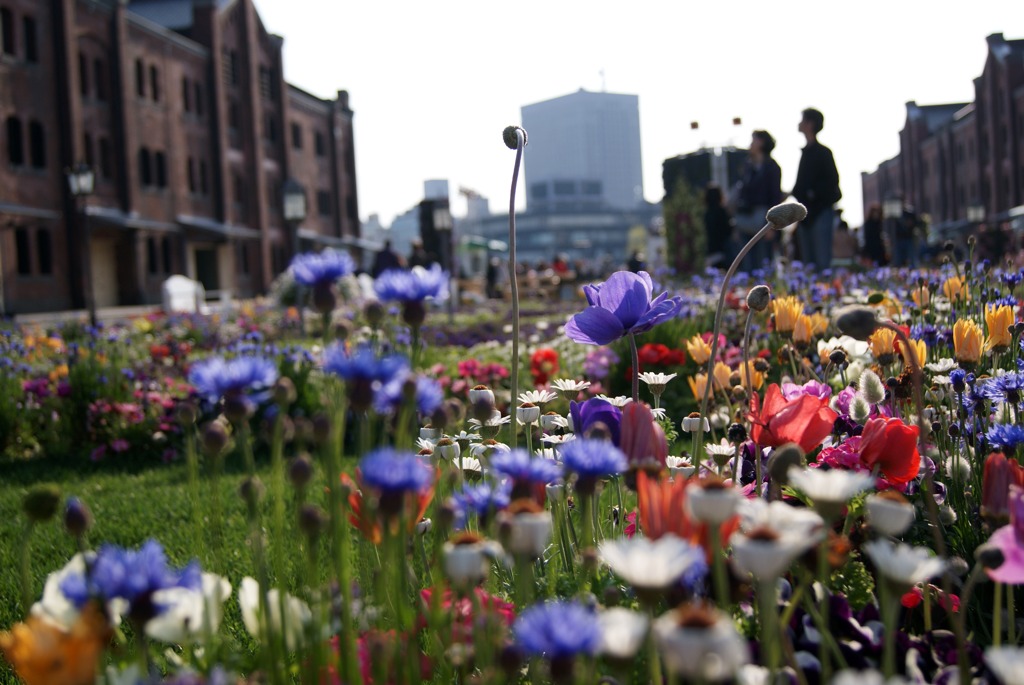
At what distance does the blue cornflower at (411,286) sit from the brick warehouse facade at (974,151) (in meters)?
31.9

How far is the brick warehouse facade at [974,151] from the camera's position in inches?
1505

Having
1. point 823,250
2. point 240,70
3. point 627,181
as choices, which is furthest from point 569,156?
point 823,250

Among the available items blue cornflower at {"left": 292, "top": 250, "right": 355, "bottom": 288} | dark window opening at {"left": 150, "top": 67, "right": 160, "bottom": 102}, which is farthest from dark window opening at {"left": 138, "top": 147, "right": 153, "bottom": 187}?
blue cornflower at {"left": 292, "top": 250, "right": 355, "bottom": 288}

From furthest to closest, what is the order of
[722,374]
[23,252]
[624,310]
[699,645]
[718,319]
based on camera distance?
[23,252], [722,374], [624,310], [718,319], [699,645]

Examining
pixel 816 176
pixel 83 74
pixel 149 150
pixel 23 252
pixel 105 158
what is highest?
pixel 83 74

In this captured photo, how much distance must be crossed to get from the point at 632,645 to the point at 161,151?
28791mm

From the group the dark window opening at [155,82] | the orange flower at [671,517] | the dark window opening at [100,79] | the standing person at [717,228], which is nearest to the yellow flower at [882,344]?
the orange flower at [671,517]

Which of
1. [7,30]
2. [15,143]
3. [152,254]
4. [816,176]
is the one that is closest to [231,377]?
[816,176]

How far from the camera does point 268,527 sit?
3086 mm

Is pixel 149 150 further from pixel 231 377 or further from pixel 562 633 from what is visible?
pixel 562 633

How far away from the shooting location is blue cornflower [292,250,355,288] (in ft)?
3.16

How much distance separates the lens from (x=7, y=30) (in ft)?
68.1

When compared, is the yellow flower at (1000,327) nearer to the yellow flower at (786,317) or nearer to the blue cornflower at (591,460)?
the yellow flower at (786,317)

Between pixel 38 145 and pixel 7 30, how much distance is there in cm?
266
